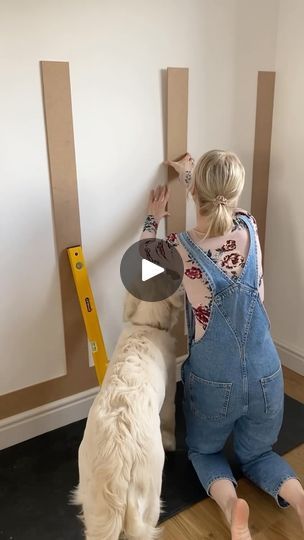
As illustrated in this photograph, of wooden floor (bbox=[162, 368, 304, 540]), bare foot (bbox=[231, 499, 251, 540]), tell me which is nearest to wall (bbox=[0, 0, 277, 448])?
wooden floor (bbox=[162, 368, 304, 540])

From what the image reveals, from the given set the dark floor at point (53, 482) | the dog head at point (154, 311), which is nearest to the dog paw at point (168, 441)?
the dark floor at point (53, 482)

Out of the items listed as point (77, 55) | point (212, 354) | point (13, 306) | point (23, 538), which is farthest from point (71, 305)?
point (77, 55)

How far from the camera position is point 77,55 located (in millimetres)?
1671

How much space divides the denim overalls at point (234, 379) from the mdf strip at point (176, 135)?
61 cm

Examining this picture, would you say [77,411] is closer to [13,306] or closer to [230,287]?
[13,306]

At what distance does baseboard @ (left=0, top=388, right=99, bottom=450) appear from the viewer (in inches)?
75.5

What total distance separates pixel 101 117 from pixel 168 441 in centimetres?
132

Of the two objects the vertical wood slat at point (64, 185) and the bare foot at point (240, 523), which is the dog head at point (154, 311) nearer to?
the vertical wood slat at point (64, 185)

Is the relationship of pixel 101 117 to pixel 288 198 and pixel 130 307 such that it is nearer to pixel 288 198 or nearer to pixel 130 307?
pixel 130 307

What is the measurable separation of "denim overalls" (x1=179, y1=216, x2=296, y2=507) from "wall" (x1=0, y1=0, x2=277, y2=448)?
529 mm

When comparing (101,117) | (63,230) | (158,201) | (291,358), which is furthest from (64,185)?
(291,358)

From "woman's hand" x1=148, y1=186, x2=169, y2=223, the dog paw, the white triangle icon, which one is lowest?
the dog paw

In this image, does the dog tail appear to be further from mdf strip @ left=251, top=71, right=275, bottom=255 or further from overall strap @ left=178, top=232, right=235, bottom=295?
mdf strip @ left=251, top=71, right=275, bottom=255

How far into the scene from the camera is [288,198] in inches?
91.7
